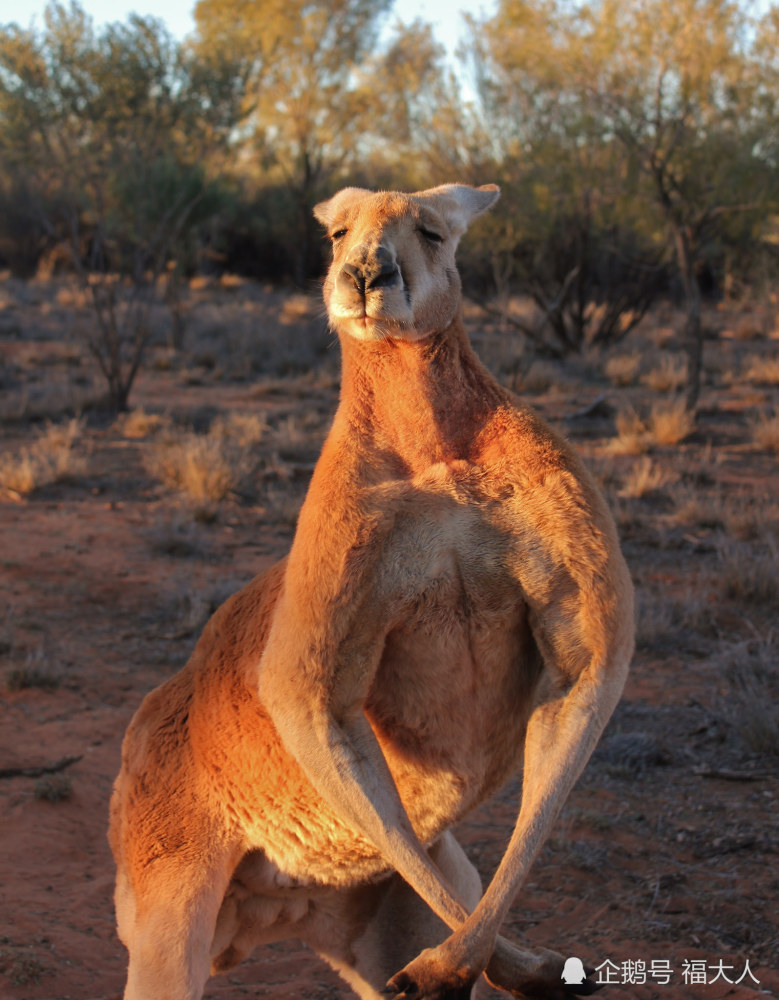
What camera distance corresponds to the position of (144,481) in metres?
11.4

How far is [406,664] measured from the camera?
2387mm

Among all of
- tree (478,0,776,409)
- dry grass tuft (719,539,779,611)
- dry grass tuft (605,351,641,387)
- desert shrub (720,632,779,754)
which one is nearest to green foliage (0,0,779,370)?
tree (478,0,776,409)

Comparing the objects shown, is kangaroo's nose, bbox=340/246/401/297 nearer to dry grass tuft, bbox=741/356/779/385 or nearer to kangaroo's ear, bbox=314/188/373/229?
kangaroo's ear, bbox=314/188/373/229

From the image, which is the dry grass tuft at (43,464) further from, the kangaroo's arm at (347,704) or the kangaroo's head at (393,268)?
the kangaroo's arm at (347,704)

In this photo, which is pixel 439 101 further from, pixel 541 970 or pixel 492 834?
pixel 541 970

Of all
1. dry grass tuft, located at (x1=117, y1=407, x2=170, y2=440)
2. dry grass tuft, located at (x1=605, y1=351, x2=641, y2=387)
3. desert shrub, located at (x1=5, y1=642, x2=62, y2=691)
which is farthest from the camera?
dry grass tuft, located at (x1=605, y1=351, x2=641, y2=387)

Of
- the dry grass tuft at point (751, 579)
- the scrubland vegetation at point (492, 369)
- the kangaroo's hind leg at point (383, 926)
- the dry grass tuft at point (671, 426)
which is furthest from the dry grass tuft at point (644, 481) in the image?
the kangaroo's hind leg at point (383, 926)

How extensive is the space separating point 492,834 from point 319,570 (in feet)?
9.87

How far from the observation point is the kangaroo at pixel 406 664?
2270 mm

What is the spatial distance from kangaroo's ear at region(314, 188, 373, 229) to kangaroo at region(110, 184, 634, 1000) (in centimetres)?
7

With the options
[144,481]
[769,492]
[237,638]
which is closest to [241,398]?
[144,481]

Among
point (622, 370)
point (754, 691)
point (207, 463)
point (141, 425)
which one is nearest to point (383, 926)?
point (754, 691)

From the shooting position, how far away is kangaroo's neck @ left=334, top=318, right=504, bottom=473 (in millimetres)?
2428

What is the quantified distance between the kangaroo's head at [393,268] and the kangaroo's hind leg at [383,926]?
1.46 metres
